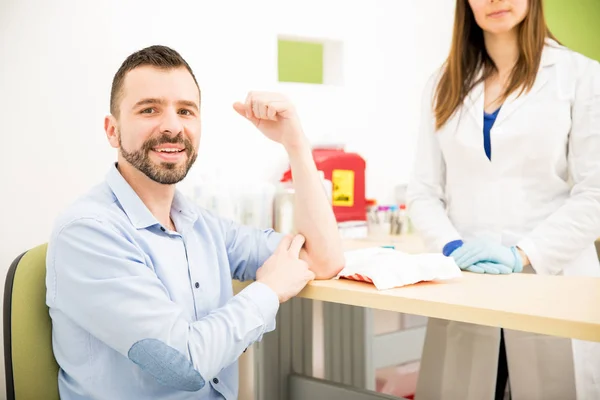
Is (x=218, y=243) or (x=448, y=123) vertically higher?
(x=448, y=123)

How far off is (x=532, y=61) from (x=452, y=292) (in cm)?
74

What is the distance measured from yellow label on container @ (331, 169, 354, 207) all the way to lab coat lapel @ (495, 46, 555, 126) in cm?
93

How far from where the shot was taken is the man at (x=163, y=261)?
108 centimetres

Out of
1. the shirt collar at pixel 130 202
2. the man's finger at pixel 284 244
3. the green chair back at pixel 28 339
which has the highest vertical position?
the shirt collar at pixel 130 202

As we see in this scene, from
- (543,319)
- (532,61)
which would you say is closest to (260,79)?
(532,61)

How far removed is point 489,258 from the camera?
57.0 inches

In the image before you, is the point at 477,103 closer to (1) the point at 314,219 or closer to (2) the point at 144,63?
(1) the point at 314,219

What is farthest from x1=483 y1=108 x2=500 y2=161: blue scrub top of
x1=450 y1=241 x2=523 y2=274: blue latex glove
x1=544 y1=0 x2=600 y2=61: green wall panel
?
x1=544 y1=0 x2=600 y2=61: green wall panel

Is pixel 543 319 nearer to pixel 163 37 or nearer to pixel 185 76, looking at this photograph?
pixel 185 76

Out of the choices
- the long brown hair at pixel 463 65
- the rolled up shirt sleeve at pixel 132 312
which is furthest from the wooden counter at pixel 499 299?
the long brown hair at pixel 463 65

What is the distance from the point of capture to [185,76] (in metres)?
1.31

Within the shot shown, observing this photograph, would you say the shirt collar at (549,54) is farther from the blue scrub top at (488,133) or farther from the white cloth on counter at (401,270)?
the white cloth on counter at (401,270)

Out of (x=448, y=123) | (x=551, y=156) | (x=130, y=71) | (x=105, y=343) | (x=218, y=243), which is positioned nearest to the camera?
(x=105, y=343)

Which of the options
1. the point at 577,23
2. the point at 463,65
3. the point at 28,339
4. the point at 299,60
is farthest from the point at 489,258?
the point at 577,23
